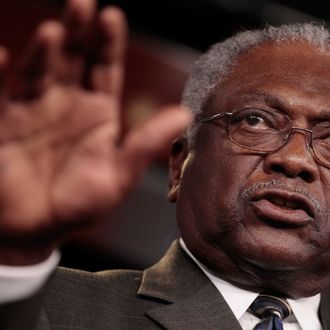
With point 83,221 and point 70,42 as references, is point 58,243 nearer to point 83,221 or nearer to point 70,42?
point 83,221

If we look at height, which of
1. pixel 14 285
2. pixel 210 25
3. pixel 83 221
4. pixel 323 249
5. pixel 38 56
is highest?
pixel 38 56

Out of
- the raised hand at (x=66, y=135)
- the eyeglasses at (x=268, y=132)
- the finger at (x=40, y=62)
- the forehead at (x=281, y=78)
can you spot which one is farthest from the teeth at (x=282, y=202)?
the finger at (x=40, y=62)

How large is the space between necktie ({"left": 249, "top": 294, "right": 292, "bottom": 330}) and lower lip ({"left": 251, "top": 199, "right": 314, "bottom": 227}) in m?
0.16

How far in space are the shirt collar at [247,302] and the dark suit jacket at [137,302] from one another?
0.02 metres

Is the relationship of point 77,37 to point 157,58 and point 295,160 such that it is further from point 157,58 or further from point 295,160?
point 157,58

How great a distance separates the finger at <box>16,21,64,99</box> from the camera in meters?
0.94

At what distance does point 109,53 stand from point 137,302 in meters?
0.60

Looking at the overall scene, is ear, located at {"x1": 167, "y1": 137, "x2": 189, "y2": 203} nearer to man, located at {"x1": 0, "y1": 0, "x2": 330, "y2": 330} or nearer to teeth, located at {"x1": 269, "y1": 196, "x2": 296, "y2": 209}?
man, located at {"x1": 0, "y1": 0, "x2": 330, "y2": 330}

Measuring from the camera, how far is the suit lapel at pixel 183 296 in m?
1.34

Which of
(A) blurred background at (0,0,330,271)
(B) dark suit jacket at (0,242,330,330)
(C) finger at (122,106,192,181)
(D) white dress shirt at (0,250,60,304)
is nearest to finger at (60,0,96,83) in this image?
(C) finger at (122,106,192,181)

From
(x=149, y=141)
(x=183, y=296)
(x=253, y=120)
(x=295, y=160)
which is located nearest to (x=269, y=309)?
(x=183, y=296)

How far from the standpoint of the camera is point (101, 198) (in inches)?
37.7

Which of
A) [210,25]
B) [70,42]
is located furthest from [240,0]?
[70,42]

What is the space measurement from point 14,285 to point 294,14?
7.20 ft
